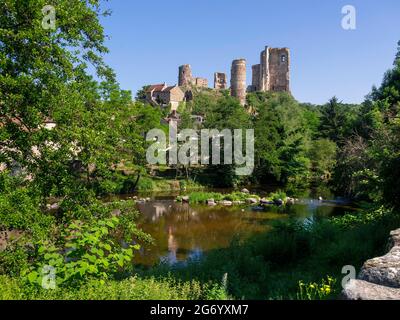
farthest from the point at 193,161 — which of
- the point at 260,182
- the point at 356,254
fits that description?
the point at 356,254

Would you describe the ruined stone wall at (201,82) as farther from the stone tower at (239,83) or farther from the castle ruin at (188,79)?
the stone tower at (239,83)

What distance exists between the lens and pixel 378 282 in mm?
4727

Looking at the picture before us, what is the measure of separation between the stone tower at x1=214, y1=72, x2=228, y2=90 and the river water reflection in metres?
68.7

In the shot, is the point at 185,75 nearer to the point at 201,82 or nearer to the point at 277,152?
the point at 201,82

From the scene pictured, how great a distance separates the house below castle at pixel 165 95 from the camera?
76700mm

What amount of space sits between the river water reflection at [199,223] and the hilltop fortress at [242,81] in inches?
2013

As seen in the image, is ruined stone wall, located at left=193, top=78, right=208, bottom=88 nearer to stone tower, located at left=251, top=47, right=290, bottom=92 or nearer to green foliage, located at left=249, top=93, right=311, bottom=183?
stone tower, located at left=251, top=47, right=290, bottom=92

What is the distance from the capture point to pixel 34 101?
7.92m

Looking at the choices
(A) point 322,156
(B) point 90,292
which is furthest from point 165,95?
(B) point 90,292

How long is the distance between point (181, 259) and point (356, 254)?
726 centimetres

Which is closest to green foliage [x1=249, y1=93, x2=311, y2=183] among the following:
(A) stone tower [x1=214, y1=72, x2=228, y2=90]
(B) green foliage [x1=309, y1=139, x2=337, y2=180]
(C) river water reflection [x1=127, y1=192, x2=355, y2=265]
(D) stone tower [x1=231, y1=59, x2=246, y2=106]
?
(B) green foliage [x1=309, y1=139, x2=337, y2=180]

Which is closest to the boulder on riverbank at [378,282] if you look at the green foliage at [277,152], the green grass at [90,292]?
the green grass at [90,292]

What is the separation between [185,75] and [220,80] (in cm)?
999
